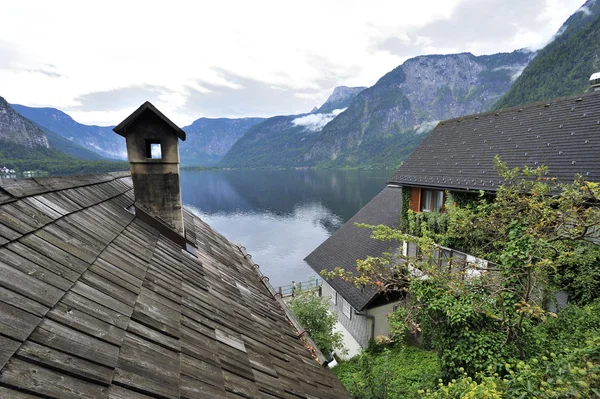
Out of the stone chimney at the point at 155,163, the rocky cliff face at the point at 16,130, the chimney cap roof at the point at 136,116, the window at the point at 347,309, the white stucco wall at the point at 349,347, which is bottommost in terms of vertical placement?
the white stucco wall at the point at 349,347

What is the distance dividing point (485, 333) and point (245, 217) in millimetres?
74865

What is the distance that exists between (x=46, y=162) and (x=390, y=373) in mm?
146398

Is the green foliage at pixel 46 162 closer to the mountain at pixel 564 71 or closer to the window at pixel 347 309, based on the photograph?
the window at pixel 347 309

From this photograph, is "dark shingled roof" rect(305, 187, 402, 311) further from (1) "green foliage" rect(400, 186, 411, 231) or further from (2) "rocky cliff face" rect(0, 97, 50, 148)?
(2) "rocky cliff face" rect(0, 97, 50, 148)

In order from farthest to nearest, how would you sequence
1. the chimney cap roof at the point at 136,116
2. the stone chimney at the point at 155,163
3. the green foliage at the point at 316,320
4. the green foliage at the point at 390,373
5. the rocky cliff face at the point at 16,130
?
the rocky cliff face at the point at 16,130
the green foliage at the point at 316,320
the green foliage at the point at 390,373
the stone chimney at the point at 155,163
the chimney cap roof at the point at 136,116

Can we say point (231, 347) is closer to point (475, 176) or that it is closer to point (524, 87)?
point (475, 176)

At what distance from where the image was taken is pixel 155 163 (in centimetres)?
713

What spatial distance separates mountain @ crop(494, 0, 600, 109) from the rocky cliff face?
264 meters

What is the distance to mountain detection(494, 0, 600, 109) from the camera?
373 feet

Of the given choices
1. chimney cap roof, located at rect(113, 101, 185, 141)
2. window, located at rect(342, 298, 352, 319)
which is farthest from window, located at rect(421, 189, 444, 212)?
chimney cap roof, located at rect(113, 101, 185, 141)

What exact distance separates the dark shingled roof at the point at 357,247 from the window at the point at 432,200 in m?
4.23

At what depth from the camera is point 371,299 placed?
15.6m

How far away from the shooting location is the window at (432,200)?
1436cm

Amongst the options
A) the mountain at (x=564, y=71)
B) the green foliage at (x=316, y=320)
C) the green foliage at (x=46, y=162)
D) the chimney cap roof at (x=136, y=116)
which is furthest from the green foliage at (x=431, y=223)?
the mountain at (x=564, y=71)
